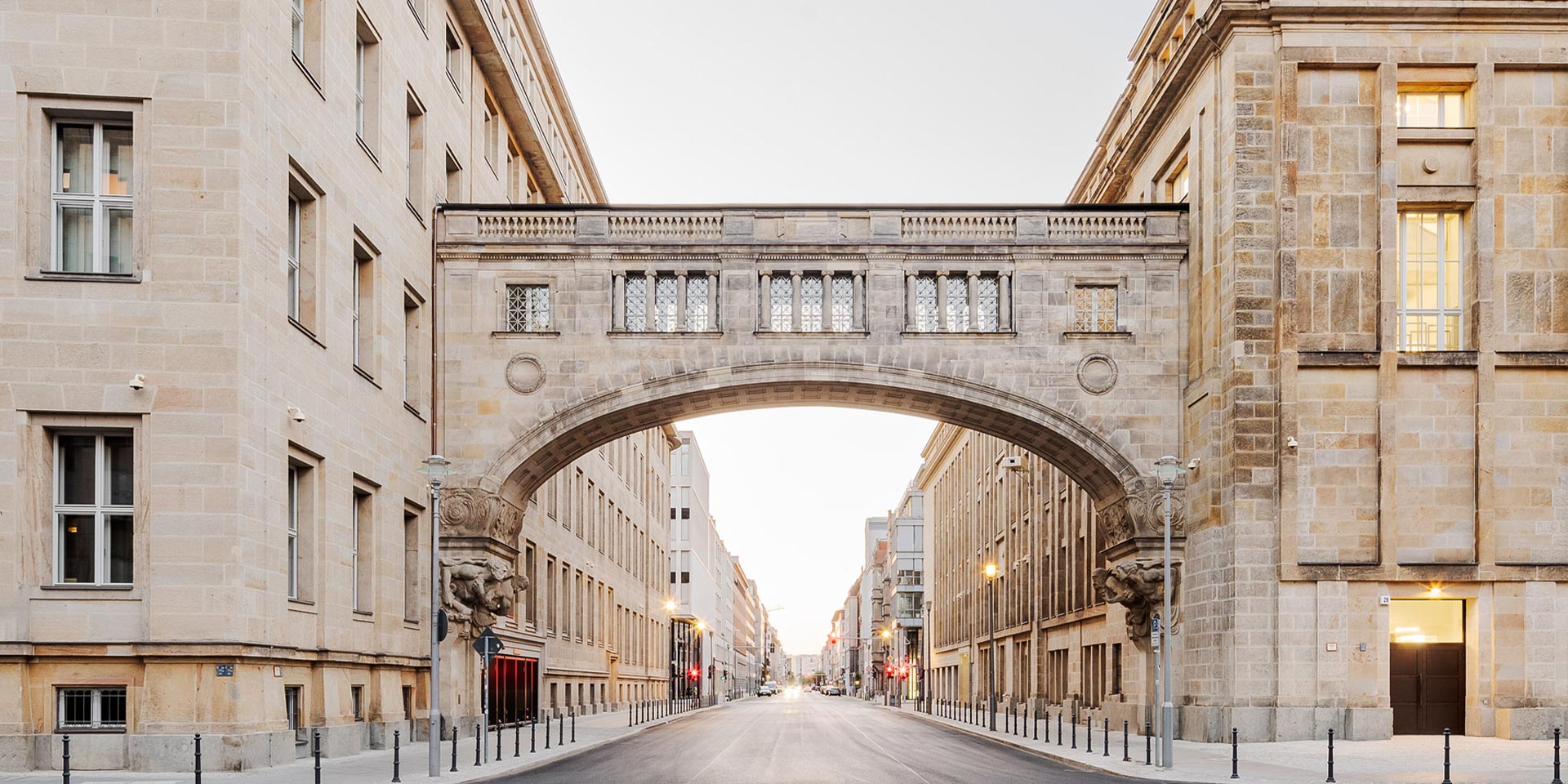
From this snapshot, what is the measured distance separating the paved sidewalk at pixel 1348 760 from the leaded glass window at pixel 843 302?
1101 cm

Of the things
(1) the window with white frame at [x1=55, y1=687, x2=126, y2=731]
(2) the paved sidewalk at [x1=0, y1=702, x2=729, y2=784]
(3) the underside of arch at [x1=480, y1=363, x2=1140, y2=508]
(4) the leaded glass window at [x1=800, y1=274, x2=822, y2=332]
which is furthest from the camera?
(4) the leaded glass window at [x1=800, y1=274, x2=822, y2=332]

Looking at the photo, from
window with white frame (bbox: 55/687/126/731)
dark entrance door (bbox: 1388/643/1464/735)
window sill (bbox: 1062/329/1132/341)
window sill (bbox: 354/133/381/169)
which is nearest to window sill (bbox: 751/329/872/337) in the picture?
window sill (bbox: 1062/329/1132/341)

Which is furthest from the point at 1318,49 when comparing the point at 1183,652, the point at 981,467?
the point at 981,467

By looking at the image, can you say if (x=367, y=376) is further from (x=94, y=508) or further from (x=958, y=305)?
(x=958, y=305)

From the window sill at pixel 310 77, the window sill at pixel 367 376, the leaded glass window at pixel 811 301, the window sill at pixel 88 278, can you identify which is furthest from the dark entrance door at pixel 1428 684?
the window sill at pixel 88 278

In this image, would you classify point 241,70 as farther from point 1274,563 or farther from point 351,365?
point 1274,563

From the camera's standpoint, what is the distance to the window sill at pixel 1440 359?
3161 centimetres

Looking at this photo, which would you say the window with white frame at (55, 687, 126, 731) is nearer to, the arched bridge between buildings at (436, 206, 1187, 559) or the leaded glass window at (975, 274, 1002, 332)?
the arched bridge between buildings at (436, 206, 1187, 559)

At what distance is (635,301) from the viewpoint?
116ft

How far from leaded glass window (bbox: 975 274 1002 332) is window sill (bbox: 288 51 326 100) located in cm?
1614

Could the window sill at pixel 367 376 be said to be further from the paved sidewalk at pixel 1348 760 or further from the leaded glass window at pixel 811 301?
the paved sidewalk at pixel 1348 760

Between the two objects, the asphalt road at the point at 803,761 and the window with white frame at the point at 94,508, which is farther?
the asphalt road at the point at 803,761

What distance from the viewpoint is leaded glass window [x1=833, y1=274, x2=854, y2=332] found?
35.2 metres

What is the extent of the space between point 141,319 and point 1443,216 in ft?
89.5
